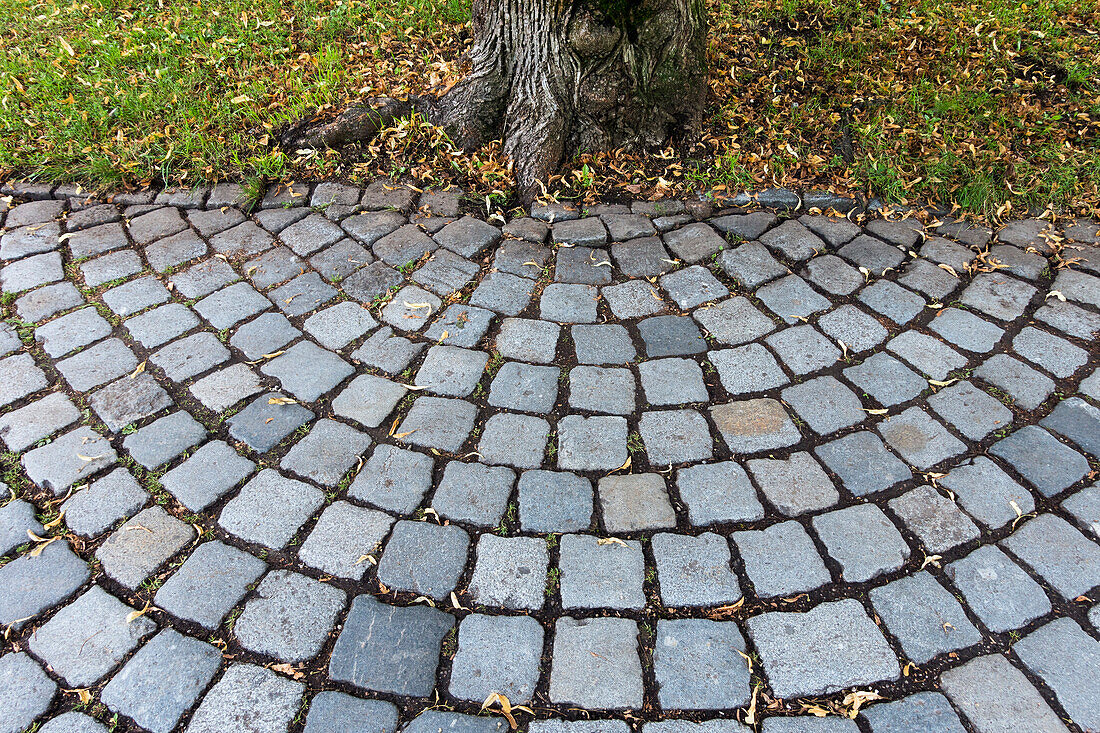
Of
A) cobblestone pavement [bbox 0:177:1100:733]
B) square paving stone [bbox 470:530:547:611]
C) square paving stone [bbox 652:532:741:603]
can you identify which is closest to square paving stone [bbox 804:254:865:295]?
cobblestone pavement [bbox 0:177:1100:733]

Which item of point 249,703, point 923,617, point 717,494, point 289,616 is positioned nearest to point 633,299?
point 717,494

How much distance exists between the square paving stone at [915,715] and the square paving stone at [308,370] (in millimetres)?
2014

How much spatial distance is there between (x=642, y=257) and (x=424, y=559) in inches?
65.8

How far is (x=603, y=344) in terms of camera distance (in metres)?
2.72

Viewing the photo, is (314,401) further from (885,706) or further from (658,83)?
(658,83)

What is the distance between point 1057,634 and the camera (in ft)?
6.26

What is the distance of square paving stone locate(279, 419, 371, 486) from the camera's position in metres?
2.31

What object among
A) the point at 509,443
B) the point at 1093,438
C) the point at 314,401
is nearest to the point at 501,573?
the point at 509,443

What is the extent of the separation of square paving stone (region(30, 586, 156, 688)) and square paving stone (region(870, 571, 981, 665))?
2.10 m

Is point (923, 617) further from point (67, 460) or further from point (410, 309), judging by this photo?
point (67, 460)

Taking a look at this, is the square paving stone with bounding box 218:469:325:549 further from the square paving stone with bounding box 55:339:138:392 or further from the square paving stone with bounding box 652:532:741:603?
the square paving stone with bounding box 652:532:741:603

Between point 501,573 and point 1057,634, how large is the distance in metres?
1.57

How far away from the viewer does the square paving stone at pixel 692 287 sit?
289 cm

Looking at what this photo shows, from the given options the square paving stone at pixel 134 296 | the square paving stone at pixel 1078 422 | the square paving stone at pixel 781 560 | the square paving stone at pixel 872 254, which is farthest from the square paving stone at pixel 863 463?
the square paving stone at pixel 134 296
